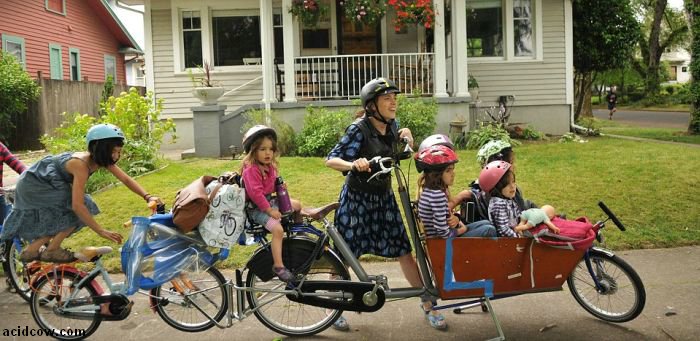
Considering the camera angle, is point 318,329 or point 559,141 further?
point 559,141

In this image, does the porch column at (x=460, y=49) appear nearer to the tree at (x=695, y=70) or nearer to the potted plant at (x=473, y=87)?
the potted plant at (x=473, y=87)

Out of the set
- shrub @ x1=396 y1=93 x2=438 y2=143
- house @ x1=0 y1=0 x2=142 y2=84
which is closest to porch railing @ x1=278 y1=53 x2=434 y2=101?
shrub @ x1=396 y1=93 x2=438 y2=143

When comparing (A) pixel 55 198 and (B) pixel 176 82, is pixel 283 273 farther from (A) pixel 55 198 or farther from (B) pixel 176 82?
(B) pixel 176 82

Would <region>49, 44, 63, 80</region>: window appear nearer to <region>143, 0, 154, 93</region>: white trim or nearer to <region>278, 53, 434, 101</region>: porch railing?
<region>143, 0, 154, 93</region>: white trim

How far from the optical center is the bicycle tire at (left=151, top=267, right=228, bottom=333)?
4.43m

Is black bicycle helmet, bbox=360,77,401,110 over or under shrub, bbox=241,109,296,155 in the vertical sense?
over

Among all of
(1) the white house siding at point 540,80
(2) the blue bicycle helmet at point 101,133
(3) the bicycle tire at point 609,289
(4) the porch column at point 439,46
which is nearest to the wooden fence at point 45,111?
(4) the porch column at point 439,46

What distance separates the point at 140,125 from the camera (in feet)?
37.4

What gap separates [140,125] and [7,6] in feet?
→ 44.3

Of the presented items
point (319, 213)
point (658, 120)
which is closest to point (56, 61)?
point (319, 213)

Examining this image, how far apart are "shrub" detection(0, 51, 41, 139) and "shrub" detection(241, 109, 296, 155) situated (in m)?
7.55

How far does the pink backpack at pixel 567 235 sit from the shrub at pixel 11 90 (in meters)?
15.9

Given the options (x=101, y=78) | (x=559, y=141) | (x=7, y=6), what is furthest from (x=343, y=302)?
Result: (x=101, y=78)

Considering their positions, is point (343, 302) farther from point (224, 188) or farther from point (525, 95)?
point (525, 95)
